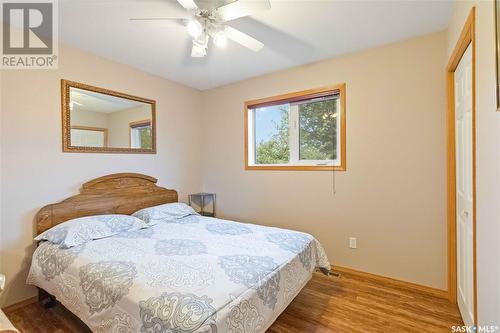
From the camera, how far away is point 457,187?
1984 mm

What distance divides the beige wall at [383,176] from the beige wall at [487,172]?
3.17ft

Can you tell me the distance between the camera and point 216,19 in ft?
5.58

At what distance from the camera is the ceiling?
184 cm

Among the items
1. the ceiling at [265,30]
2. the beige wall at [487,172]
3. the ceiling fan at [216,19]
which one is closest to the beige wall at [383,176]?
the ceiling at [265,30]

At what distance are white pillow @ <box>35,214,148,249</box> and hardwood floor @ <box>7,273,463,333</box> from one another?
596 millimetres

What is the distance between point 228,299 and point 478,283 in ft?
4.59

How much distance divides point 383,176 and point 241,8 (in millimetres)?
2040

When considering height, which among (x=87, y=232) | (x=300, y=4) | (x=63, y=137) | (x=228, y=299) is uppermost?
(x=300, y=4)

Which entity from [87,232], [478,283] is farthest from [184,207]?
[478,283]

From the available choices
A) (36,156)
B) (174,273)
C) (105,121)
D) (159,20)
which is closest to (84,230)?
(36,156)

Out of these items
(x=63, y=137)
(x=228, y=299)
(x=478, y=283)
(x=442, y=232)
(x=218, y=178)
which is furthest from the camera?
(x=218, y=178)

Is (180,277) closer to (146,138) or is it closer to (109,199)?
(109,199)

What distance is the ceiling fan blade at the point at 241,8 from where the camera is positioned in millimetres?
1439

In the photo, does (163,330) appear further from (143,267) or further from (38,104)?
(38,104)
